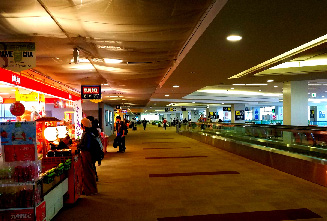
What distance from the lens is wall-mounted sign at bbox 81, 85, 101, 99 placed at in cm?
1330

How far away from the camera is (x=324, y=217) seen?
16.5 feet

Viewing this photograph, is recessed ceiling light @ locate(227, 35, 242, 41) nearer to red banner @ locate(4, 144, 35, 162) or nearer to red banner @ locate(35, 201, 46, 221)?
red banner @ locate(4, 144, 35, 162)

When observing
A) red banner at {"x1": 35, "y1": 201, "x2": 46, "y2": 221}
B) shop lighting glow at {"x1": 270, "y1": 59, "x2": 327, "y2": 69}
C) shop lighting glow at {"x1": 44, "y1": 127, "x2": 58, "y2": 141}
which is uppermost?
shop lighting glow at {"x1": 270, "y1": 59, "x2": 327, "y2": 69}

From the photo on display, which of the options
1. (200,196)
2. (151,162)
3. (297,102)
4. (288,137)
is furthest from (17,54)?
(297,102)

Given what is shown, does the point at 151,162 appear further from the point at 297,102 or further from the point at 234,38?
the point at 297,102

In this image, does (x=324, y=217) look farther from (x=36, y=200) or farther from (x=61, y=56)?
(x=61, y=56)

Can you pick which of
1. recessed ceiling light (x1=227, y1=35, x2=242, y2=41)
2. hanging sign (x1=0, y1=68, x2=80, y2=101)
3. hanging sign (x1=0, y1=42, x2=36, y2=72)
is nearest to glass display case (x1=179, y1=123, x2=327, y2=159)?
recessed ceiling light (x1=227, y1=35, x2=242, y2=41)

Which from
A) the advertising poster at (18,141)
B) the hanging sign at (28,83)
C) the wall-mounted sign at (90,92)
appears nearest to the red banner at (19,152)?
the advertising poster at (18,141)

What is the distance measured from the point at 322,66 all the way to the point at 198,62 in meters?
5.73

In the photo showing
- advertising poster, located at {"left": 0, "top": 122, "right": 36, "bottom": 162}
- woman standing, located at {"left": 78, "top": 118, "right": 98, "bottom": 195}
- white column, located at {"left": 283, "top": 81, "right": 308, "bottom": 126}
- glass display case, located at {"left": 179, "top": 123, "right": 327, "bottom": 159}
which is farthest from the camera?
white column, located at {"left": 283, "top": 81, "right": 308, "bottom": 126}

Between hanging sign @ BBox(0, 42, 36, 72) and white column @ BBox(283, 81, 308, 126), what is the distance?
12352mm

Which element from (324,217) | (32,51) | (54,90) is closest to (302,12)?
(324,217)

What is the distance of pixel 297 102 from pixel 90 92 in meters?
10.0

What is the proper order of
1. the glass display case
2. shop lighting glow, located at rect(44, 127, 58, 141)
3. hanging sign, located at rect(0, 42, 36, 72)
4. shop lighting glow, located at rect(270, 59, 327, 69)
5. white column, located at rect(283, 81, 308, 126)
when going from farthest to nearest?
white column, located at rect(283, 81, 308, 126) < shop lighting glow, located at rect(270, 59, 327, 69) < the glass display case < shop lighting glow, located at rect(44, 127, 58, 141) < hanging sign, located at rect(0, 42, 36, 72)
